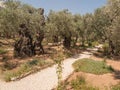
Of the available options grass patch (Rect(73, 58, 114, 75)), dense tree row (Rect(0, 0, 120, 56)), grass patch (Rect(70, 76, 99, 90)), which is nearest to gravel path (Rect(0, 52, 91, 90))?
grass patch (Rect(70, 76, 99, 90))

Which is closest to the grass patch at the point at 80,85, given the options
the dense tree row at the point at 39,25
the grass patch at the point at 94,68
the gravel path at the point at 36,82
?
the gravel path at the point at 36,82

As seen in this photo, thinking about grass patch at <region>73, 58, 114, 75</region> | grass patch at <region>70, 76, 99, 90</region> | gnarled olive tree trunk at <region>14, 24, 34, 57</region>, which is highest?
gnarled olive tree trunk at <region>14, 24, 34, 57</region>

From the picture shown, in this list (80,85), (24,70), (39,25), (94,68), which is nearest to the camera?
(80,85)

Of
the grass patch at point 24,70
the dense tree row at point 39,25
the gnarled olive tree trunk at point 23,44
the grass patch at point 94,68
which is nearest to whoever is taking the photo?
the grass patch at point 24,70

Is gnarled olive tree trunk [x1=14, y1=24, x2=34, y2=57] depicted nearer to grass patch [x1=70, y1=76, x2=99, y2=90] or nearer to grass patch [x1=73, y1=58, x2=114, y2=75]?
grass patch [x1=73, y1=58, x2=114, y2=75]

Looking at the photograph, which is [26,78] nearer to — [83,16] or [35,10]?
[35,10]

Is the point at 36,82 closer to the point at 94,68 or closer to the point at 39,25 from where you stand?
the point at 94,68

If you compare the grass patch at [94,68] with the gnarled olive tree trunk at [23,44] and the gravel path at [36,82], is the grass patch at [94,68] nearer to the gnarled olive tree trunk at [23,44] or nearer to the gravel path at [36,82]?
→ the gravel path at [36,82]

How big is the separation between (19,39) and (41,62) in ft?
27.1

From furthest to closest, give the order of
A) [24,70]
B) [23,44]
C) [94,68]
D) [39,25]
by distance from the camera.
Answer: [39,25] → [23,44] → [94,68] → [24,70]

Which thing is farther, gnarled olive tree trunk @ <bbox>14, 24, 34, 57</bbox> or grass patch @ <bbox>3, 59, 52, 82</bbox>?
gnarled olive tree trunk @ <bbox>14, 24, 34, 57</bbox>

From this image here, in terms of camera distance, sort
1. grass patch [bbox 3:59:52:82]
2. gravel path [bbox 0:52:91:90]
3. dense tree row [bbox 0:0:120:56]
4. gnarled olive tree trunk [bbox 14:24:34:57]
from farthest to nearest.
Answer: gnarled olive tree trunk [bbox 14:24:34:57], dense tree row [bbox 0:0:120:56], grass patch [bbox 3:59:52:82], gravel path [bbox 0:52:91:90]

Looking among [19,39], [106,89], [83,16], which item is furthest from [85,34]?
[106,89]

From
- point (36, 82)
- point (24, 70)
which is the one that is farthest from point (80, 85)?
point (24, 70)
